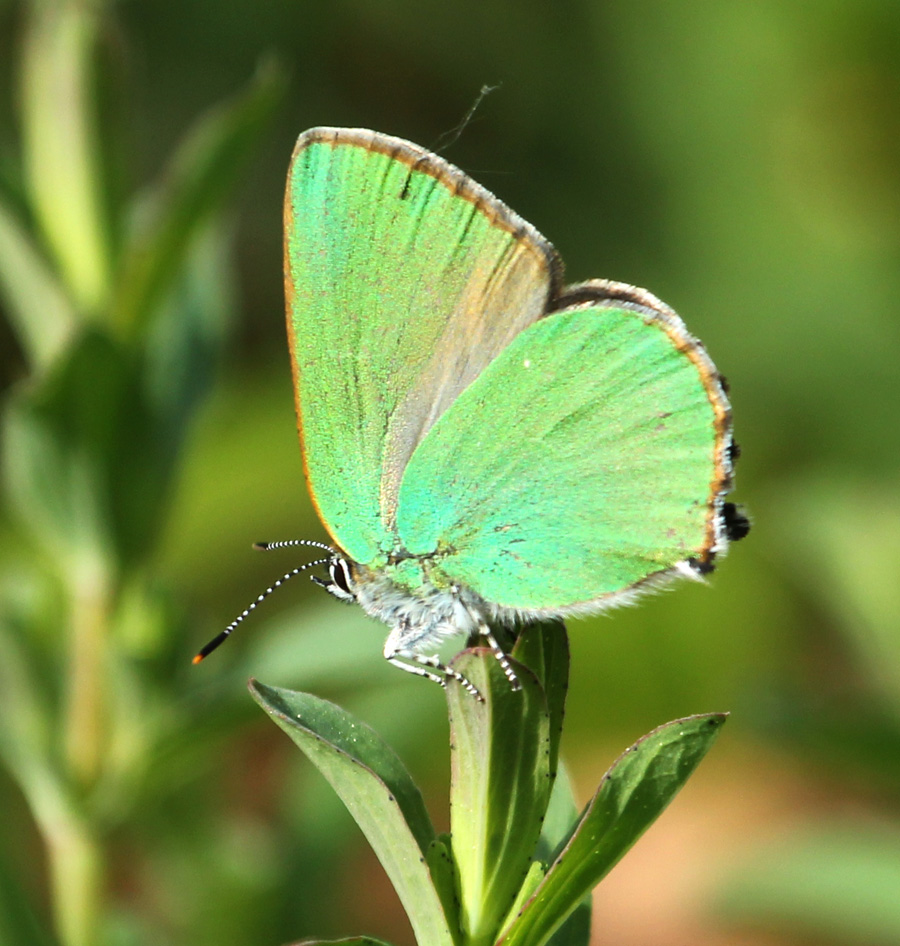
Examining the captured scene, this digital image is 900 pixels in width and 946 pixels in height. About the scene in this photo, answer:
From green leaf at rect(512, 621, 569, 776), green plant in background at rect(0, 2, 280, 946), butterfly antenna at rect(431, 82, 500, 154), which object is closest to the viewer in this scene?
green leaf at rect(512, 621, 569, 776)

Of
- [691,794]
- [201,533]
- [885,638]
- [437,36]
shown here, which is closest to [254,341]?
[201,533]

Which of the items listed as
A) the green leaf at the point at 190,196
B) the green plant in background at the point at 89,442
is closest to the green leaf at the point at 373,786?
the green plant in background at the point at 89,442

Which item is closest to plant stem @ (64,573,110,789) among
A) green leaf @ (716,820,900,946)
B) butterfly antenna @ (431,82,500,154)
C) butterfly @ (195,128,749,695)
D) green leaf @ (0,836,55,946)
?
butterfly @ (195,128,749,695)

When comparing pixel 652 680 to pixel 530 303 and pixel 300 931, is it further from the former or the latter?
pixel 530 303

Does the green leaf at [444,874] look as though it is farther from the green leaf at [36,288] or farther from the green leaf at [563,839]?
the green leaf at [36,288]

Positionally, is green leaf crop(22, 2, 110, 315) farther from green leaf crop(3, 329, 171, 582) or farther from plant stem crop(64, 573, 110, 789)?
plant stem crop(64, 573, 110, 789)

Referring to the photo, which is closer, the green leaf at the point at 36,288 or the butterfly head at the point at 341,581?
the butterfly head at the point at 341,581
